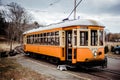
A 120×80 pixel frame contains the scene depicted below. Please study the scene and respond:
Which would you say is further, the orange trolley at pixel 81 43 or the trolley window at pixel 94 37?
the trolley window at pixel 94 37

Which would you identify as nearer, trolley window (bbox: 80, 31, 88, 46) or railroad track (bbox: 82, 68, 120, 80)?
railroad track (bbox: 82, 68, 120, 80)

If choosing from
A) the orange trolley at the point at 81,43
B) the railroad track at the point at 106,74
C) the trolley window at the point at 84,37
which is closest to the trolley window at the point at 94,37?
the orange trolley at the point at 81,43

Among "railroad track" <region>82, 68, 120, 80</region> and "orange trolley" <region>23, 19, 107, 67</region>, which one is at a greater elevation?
"orange trolley" <region>23, 19, 107, 67</region>

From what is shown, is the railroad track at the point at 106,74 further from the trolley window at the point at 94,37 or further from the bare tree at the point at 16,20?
the bare tree at the point at 16,20

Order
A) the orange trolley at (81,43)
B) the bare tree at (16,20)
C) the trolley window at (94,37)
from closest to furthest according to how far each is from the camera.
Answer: the orange trolley at (81,43)
the trolley window at (94,37)
the bare tree at (16,20)

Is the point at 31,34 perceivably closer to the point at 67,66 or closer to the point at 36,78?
the point at 67,66

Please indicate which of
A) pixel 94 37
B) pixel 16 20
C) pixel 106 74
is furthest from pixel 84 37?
pixel 16 20

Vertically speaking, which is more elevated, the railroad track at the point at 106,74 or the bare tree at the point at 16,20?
the bare tree at the point at 16,20

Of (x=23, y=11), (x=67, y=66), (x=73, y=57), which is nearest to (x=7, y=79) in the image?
(x=73, y=57)

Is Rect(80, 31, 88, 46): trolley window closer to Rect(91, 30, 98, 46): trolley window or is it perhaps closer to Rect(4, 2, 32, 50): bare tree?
Rect(91, 30, 98, 46): trolley window

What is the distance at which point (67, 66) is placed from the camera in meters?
17.2

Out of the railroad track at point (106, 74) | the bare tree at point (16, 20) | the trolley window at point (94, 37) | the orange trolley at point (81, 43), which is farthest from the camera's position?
the bare tree at point (16, 20)

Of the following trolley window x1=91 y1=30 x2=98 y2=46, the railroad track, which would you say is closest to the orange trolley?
trolley window x1=91 y1=30 x2=98 y2=46

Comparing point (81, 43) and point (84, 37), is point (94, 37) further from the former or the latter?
point (81, 43)
